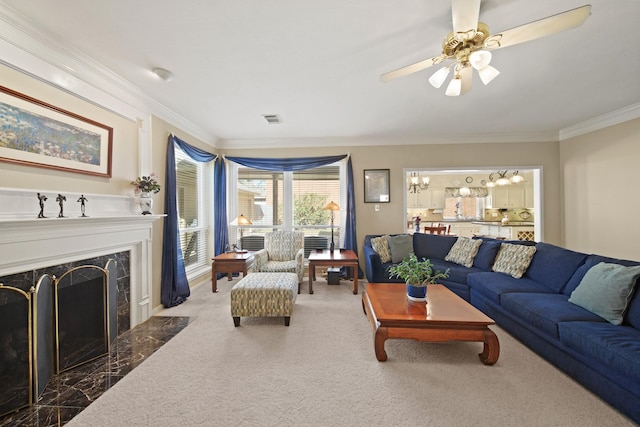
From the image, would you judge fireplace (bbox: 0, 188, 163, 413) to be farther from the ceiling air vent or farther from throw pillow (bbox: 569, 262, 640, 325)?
throw pillow (bbox: 569, 262, 640, 325)

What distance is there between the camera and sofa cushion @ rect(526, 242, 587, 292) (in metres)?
2.78

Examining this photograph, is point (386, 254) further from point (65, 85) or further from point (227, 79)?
point (65, 85)

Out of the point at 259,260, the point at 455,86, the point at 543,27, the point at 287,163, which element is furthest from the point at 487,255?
the point at 287,163

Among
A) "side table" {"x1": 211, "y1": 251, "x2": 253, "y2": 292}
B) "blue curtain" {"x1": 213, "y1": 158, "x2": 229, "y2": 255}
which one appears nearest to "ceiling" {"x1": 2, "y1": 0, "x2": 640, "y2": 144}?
"blue curtain" {"x1": 213, "y1": 158, "x2": 229, "y2": 255}

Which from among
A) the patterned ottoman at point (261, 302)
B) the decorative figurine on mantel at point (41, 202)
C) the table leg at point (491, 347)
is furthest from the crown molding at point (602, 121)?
the decorative figurine on mantel at point (41, 202)

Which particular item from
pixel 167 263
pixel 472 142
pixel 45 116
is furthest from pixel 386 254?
pixel 45 116

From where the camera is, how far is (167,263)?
3.49m

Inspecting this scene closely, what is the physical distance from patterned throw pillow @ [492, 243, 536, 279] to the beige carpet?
3.28 feet

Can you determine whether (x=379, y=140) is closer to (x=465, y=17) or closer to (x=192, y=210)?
(x=465, y=17)

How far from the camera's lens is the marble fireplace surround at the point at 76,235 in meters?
1.84

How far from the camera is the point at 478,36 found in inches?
71.4

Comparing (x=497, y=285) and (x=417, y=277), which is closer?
(x=417, y=277)

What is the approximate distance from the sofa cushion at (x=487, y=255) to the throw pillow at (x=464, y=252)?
0.20ft

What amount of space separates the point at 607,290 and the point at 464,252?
6.22 feet
